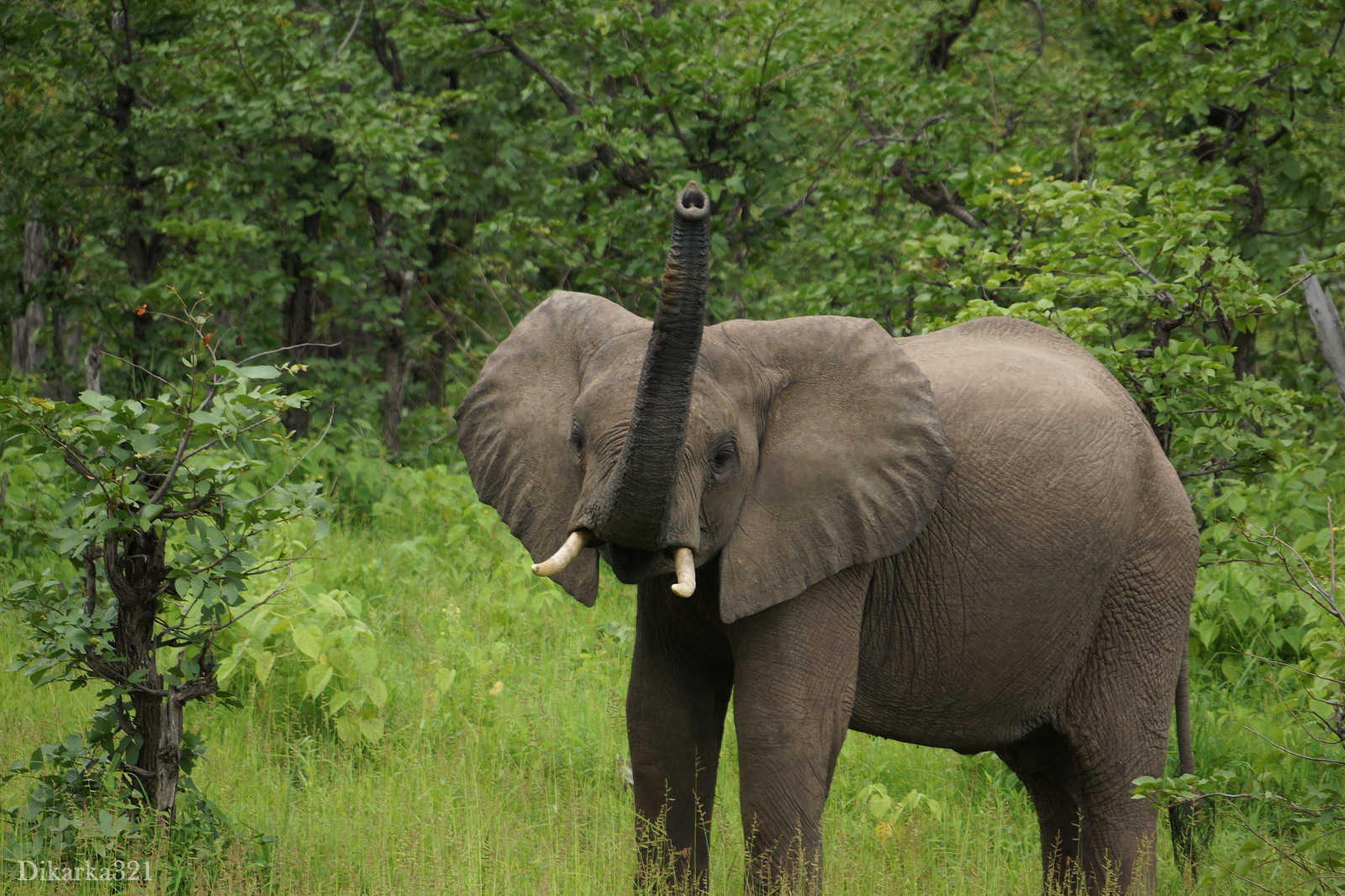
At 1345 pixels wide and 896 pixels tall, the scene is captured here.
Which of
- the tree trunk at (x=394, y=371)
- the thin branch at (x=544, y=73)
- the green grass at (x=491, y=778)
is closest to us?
the green grass at (x=491, y=778)

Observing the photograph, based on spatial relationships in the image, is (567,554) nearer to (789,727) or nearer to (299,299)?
(789,727)

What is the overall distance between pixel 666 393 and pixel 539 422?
31.7 inches

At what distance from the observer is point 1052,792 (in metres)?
4.58

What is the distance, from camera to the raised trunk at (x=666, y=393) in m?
2.77

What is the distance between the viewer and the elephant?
10.8 feet

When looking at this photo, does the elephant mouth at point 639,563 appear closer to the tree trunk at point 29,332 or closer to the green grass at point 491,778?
the green grass at point 491,778

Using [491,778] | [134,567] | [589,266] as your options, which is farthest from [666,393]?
[589,266]

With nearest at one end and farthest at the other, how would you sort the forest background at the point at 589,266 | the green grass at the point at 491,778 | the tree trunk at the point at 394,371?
the green grass at the point at 491,778
the forest background at the point at 589,266
the tree trunk at the point at 394,371

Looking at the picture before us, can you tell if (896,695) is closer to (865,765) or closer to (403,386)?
(865,765)

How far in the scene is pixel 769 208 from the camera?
8.92 m

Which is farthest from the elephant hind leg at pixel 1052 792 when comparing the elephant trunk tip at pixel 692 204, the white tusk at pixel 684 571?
the elephant trunk tip at pixel 692 204

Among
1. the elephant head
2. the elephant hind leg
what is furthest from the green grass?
the elephant head

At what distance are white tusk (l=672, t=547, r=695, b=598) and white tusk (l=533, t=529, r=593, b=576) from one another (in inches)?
9.3

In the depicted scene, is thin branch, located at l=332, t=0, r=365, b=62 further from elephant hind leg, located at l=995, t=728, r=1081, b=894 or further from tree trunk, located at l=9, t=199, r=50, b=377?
elephant hind leg, located at l=995, t=728, r=1081, b=894
